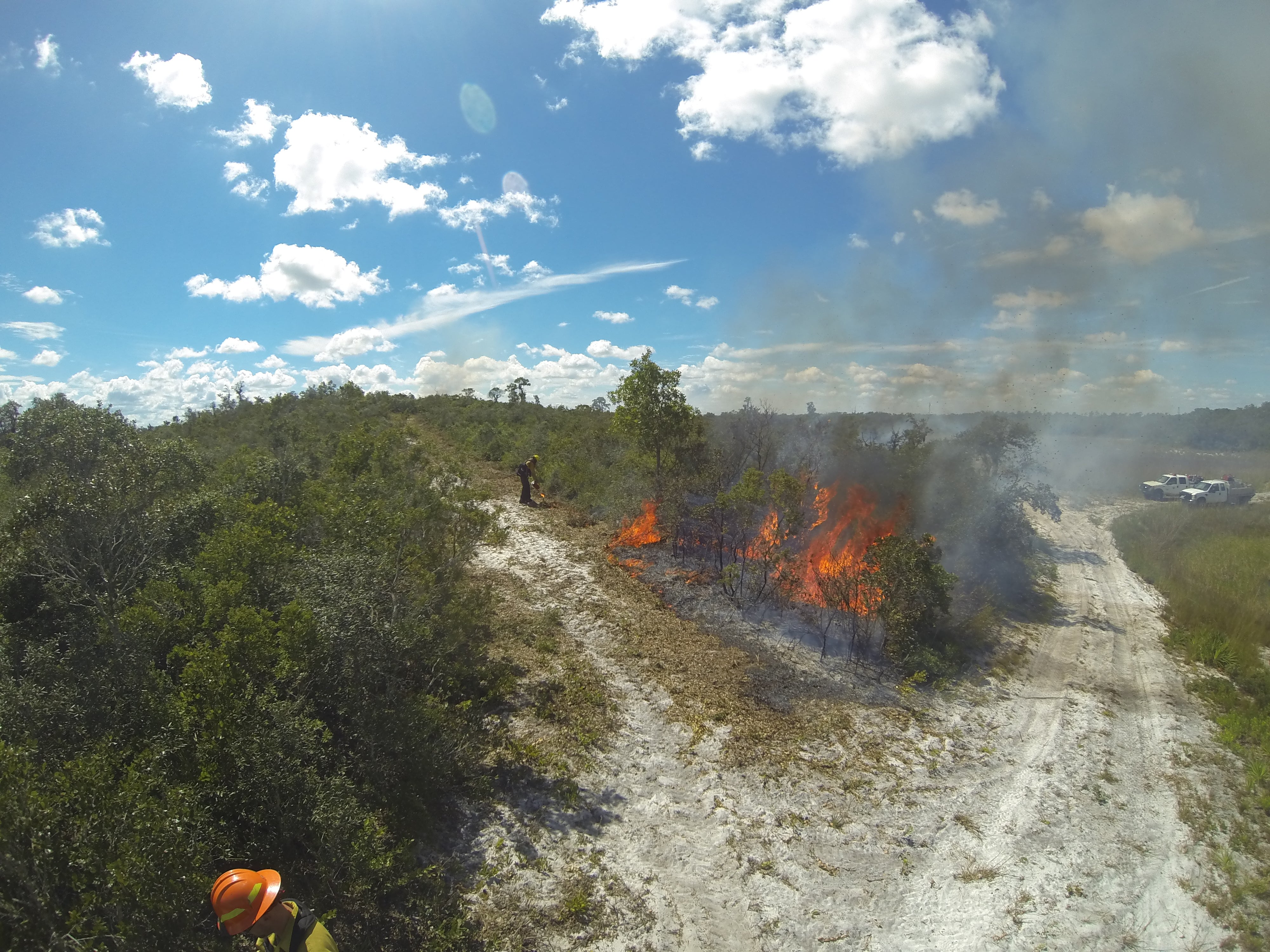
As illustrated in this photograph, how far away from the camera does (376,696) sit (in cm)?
711

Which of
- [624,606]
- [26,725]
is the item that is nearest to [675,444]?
[624,606]

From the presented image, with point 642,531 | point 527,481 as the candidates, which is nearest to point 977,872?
point 642,531

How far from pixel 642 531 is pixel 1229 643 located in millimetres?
14369

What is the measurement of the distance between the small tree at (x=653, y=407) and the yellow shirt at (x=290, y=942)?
15.4 meters

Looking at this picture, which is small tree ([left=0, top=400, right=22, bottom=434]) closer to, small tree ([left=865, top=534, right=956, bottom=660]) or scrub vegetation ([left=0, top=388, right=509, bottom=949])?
scrub vegetation ([left=0, top=388, right=509, bottom=949])

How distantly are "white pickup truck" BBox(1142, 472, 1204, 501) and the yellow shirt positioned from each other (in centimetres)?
4149

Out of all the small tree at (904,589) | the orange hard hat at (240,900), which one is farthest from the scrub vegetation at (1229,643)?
the orange hard hat at (240,900)

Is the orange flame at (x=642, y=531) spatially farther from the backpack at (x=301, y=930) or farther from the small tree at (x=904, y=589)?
the backpack at (x=301, y=930)

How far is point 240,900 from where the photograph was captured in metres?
3.65

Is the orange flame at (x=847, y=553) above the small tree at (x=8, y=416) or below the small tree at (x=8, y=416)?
below

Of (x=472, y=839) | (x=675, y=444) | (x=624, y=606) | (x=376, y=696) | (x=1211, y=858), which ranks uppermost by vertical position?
(x=675, y=444)

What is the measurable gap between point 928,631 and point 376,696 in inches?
432

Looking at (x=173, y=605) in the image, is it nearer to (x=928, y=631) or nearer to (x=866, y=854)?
(x=866, y=854)

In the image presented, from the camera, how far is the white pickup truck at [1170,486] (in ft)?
106
